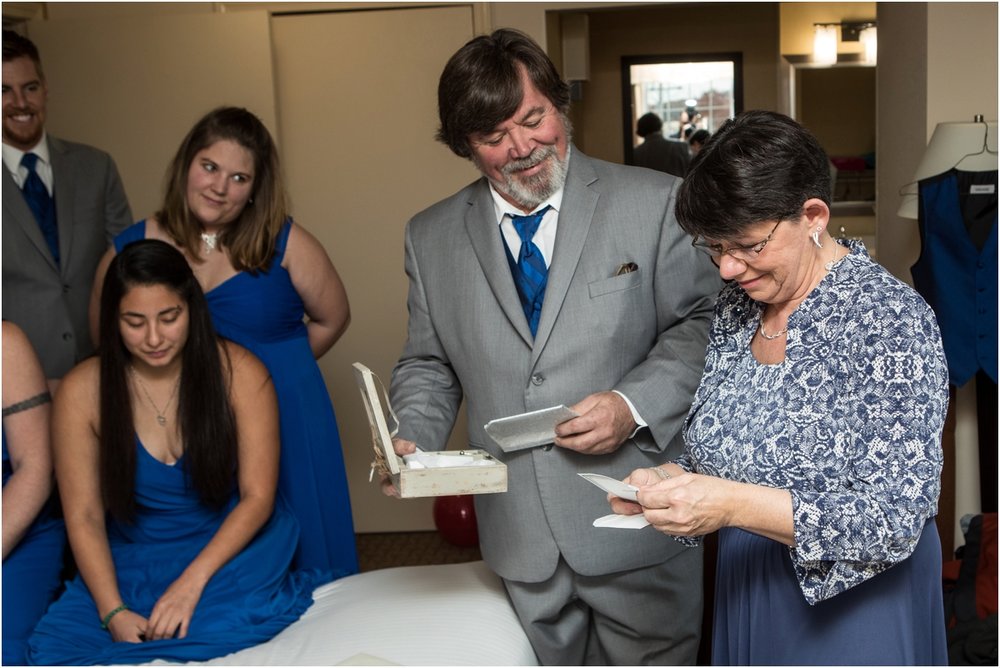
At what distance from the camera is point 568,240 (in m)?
2.11

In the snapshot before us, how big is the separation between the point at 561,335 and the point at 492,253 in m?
0.22

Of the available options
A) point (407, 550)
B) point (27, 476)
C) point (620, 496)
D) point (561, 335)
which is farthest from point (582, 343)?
point (407, 550)

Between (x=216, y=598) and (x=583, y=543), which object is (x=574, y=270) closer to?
(x=583, y=543)

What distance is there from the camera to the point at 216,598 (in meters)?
2.49

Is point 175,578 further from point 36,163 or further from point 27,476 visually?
point 36,163

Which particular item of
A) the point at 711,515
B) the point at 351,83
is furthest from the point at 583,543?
the point at 351,83

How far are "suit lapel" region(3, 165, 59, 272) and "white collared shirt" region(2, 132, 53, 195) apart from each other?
5 cm

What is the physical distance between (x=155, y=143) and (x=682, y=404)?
3.31 metres

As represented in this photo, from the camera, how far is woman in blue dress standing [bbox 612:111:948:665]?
1442mm

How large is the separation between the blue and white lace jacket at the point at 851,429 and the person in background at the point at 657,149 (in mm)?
6025

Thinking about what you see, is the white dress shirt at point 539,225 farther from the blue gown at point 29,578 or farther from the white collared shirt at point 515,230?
the blue gown at point 29,578

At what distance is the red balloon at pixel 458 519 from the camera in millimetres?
4633

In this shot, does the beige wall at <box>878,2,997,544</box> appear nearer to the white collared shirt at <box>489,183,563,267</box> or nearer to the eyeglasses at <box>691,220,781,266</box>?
the white collared shirt at <box>489,183,563,267</box>

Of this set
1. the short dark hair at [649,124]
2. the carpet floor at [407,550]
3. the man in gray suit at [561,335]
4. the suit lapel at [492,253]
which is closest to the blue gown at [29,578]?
the man in gray suit at [561,335]
